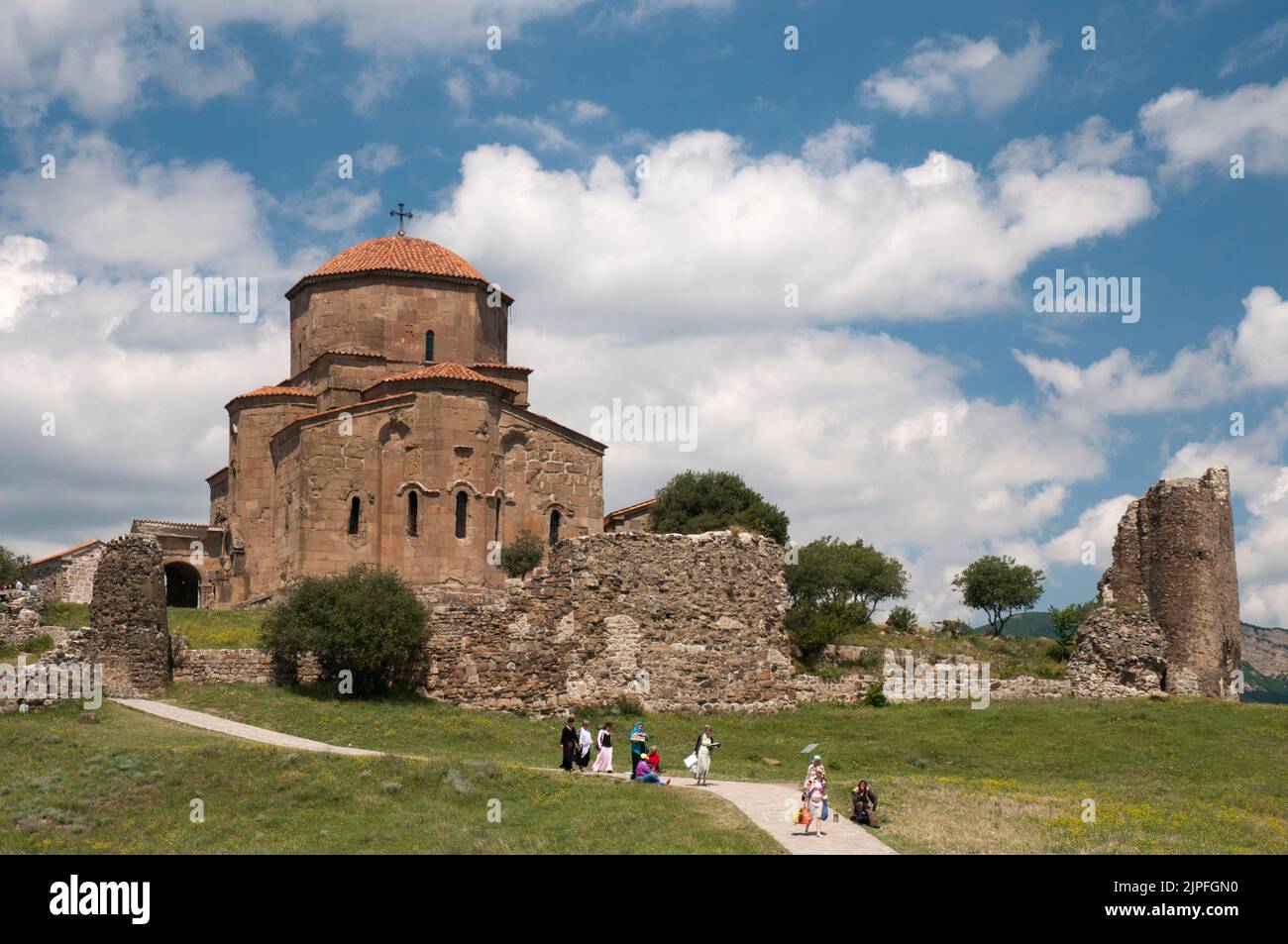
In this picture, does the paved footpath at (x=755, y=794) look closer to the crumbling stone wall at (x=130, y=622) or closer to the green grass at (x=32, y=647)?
the crumbling stone wall at (x=130, y=622)

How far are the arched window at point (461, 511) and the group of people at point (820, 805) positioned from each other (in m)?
28.0

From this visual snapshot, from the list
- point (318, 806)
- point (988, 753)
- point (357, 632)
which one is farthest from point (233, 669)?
point (988, 753)

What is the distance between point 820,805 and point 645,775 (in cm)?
430

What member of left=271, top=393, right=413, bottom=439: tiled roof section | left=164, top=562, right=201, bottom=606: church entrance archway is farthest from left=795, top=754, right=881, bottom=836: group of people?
left=164, top=562, right=201, bottom=606: church entrance archway

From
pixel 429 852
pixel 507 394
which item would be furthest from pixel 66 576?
pixel 429 852

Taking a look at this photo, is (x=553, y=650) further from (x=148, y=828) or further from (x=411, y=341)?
(x=411, y=341)

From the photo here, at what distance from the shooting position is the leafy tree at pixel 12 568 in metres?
46.3

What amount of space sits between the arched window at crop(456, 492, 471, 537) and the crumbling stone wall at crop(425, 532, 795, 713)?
14.8 meters

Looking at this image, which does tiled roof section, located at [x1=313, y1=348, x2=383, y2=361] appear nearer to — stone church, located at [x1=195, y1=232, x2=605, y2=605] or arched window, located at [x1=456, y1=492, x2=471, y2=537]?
stone church, located at [x1=195, y1=232, x2=605, y2=605]

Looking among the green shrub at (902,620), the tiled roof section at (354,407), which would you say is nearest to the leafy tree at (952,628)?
the green shrub at (902,620)

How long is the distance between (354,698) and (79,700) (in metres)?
5.36

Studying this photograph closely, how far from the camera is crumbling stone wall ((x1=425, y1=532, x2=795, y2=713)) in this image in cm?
3023

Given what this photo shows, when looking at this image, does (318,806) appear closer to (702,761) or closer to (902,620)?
(702,761)
